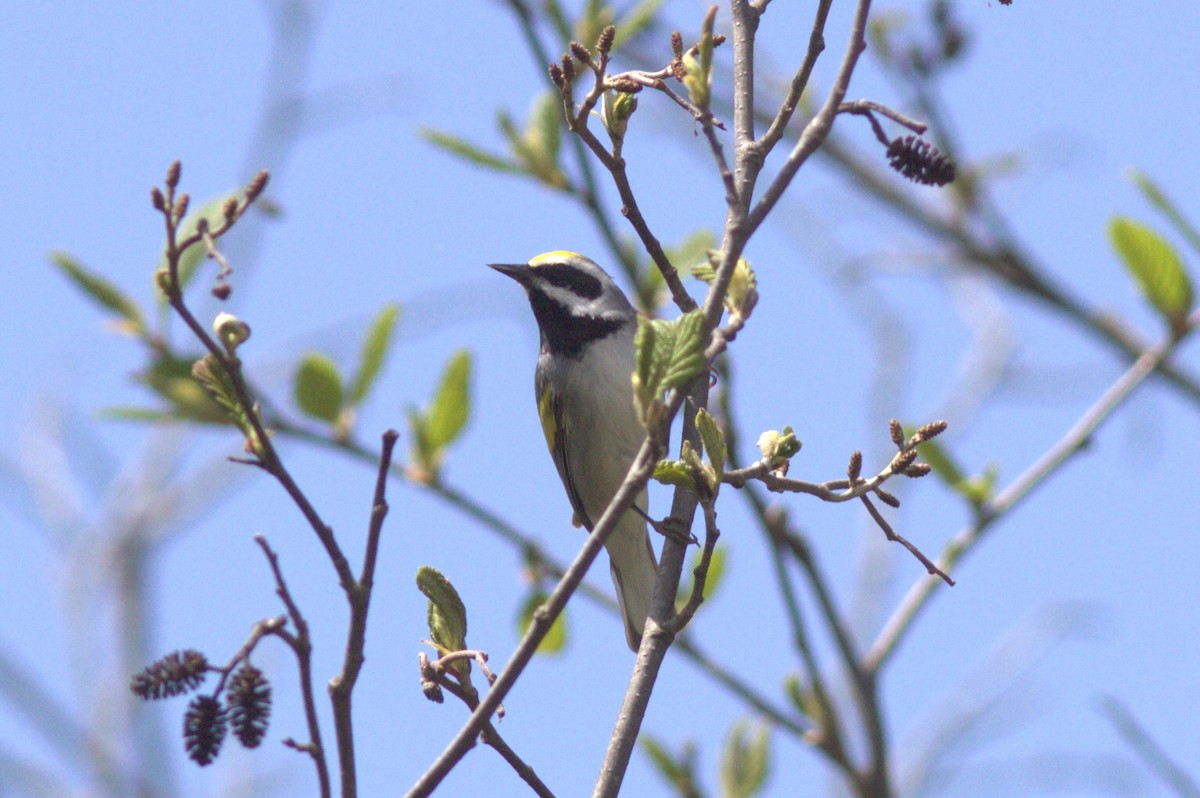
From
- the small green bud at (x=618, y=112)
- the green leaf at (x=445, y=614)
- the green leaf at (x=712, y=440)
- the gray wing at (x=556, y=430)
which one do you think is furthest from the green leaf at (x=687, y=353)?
the gray wing at (x=556, y=430)

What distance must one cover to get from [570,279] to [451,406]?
1.26 metres

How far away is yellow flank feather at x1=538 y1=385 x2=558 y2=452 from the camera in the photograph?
481 cm

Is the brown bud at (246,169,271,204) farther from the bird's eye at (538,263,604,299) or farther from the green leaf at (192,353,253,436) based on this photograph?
the bird's eye at (538,263,604,299)

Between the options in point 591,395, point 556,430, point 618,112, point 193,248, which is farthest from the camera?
point 556,430

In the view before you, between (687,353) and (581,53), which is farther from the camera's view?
(581,53)

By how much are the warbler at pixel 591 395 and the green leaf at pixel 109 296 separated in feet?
4.92

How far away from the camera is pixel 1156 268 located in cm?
337

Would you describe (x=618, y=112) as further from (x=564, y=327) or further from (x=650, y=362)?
(x=564, y=327)

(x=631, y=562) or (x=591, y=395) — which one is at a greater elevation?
(x=591, y=395)

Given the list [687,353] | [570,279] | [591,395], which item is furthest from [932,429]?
[570,279]

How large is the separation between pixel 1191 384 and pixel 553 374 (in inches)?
81.6

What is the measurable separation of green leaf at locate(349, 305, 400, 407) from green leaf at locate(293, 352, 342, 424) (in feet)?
0.30

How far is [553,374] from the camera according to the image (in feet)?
15.8

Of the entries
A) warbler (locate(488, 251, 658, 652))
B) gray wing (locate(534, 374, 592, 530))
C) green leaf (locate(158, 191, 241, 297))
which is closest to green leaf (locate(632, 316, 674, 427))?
green leaf (locate(158, 191, 241, 297))
